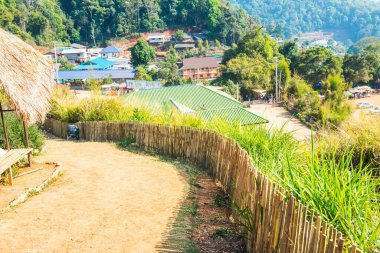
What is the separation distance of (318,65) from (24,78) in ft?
156

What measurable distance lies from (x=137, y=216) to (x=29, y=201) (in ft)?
5.77

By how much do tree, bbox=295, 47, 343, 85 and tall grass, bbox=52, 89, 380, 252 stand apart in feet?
135

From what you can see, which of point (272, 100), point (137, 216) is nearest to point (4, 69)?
point (137, 216)

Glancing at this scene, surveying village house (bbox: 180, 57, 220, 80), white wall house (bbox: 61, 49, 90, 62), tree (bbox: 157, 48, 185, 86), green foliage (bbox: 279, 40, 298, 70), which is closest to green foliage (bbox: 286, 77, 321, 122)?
tree (bbox: 157, 48, 185, 86)

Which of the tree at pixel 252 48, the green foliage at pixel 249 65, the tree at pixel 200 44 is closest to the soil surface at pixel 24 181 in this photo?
the green foliage at pixel 249 65

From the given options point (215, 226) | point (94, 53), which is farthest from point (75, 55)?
point (215, 226)

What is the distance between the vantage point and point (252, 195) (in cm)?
380

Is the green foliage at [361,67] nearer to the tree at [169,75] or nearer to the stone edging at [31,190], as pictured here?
the tree at [169,75]

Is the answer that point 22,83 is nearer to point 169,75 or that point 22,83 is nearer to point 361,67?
point 361,67

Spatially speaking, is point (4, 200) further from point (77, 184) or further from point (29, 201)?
point (77, 184)

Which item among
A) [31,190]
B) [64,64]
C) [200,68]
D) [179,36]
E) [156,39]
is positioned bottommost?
[31,190]

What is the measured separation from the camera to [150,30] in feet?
304

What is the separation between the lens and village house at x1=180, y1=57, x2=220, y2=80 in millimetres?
65500

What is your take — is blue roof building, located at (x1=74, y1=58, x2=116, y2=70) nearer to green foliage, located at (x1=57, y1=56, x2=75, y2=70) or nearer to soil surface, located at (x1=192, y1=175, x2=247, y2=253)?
green foliage, located at (x1=57, y1=56, x2=75, y2=70)
